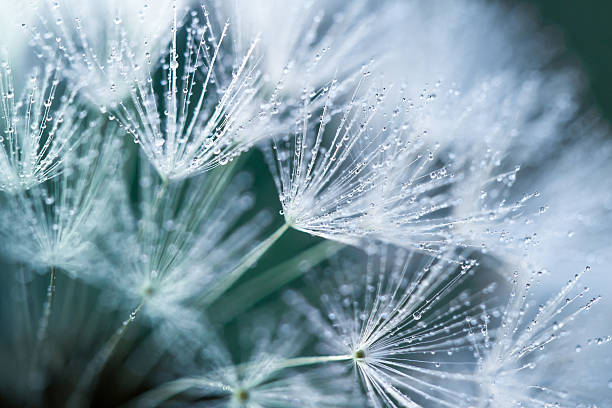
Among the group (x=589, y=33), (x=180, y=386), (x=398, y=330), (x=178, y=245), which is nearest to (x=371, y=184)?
(x=398, y=330)

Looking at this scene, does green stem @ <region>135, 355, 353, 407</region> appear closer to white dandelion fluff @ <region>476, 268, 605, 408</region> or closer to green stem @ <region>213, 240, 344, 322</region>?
green stem @ <region>213, 240, 344, 322</region>

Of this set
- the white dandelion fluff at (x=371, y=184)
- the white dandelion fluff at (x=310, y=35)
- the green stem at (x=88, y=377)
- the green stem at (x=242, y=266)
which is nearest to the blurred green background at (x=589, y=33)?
the white dandelion fluff at (x=310, y=35)

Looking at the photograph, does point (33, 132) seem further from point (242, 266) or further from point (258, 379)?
point (258, 379)

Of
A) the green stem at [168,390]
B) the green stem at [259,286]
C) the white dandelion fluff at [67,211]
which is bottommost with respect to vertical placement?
the green stem at [168,390]

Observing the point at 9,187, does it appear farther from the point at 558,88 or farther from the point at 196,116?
the point at 558,88

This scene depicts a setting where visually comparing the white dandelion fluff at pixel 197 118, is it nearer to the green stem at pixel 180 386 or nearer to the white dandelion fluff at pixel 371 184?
the white dandelion fluff at pixel 371 184

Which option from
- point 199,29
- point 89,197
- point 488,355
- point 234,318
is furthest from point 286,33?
point 488,355

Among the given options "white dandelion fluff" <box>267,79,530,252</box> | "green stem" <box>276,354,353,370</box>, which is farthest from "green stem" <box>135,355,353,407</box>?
"white dandelion fluff" <box>267,79,530,252</box>

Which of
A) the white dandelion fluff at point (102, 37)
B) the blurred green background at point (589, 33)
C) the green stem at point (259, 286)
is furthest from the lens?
the blurred green background at point (589, 33)
